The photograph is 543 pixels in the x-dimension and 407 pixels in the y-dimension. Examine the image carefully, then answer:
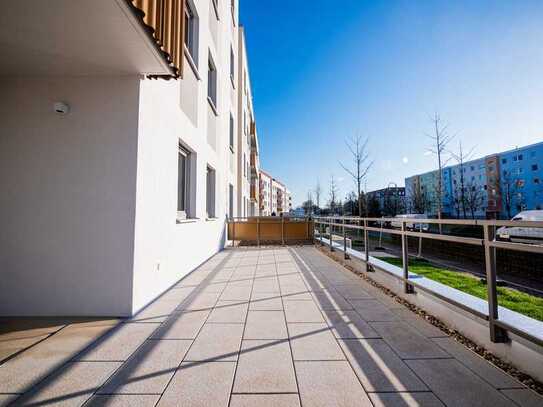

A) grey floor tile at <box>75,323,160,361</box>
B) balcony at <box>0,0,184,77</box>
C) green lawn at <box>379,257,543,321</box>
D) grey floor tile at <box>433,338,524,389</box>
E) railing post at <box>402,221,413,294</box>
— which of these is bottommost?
green lawn at <box>379,257,543,321</box>

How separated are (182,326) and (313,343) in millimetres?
1476

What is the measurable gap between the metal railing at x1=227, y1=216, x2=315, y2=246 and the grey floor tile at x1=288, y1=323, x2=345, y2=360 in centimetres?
749

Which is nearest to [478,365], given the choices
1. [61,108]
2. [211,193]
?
[61,108]

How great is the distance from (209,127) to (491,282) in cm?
716

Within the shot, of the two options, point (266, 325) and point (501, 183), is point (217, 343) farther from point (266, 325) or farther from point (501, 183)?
point (501, 183)

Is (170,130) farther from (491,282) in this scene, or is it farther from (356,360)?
(491,282)

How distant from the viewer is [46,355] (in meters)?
2.35

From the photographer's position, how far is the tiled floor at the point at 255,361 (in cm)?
179

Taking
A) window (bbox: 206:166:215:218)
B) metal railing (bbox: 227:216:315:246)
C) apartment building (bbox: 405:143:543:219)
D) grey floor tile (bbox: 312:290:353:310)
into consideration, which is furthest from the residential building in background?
grey floor tile (bbox: 312:290:353:310)

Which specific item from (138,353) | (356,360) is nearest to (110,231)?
(138,353)

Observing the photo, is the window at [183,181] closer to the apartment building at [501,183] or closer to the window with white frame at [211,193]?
the window with white frame at [211,193]

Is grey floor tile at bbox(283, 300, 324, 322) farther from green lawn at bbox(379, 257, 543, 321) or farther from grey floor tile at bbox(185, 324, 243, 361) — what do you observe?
green lawn at bbox(379, 257, 543, 321)

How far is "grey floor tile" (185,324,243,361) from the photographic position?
232 cm

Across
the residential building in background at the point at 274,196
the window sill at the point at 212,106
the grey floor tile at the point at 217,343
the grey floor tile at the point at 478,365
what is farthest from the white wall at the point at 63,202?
the residential building in background at the point at 274,196
